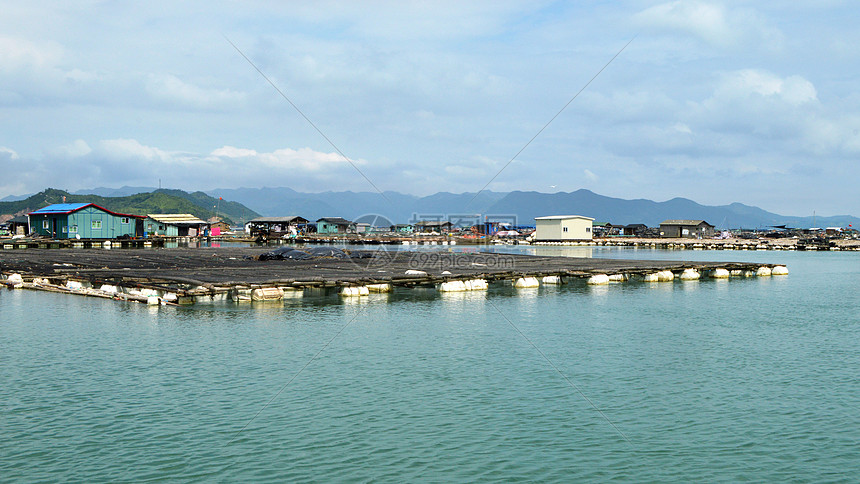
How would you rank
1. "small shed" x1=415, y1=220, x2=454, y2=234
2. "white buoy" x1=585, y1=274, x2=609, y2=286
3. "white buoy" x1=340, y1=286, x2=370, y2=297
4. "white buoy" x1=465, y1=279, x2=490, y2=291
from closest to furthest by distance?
"white buoy" x1=340, y1=286, x2=370, y2=297 → "white buoy" x1=465, y1=279, x2=490, y2=291 → "white buoy" x1=585, y1=274, x2=609, y2=286 → "small shed" x1=415, y1=220, x2=454, y2=234

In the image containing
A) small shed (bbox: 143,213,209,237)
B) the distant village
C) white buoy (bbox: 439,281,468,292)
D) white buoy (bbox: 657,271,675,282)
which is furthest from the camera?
small shed (bbox: 143,213,209,237)

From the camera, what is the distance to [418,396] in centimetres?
1800

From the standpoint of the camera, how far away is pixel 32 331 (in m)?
26.6

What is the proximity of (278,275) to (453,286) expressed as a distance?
42.3 feet

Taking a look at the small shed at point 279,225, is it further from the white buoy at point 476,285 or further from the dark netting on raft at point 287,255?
the white buoy at point 476,285

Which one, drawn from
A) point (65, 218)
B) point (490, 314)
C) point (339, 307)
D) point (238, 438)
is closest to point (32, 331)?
point (339, 307)

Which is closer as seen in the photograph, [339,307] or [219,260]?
[339,307]

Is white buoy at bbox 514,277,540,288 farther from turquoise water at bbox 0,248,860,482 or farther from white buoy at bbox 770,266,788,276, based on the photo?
white buoy at bbox 770,266,788,276

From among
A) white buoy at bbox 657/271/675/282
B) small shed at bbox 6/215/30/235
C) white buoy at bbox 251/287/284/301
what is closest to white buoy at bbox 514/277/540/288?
white buoy at bbox 657/271/675/282

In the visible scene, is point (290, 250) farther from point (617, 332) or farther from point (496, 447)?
point (496, 447)

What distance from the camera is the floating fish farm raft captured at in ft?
119

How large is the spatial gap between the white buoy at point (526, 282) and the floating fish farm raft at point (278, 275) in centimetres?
7

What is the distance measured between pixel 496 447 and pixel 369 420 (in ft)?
11.6

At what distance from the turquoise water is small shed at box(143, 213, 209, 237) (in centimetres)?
9888
